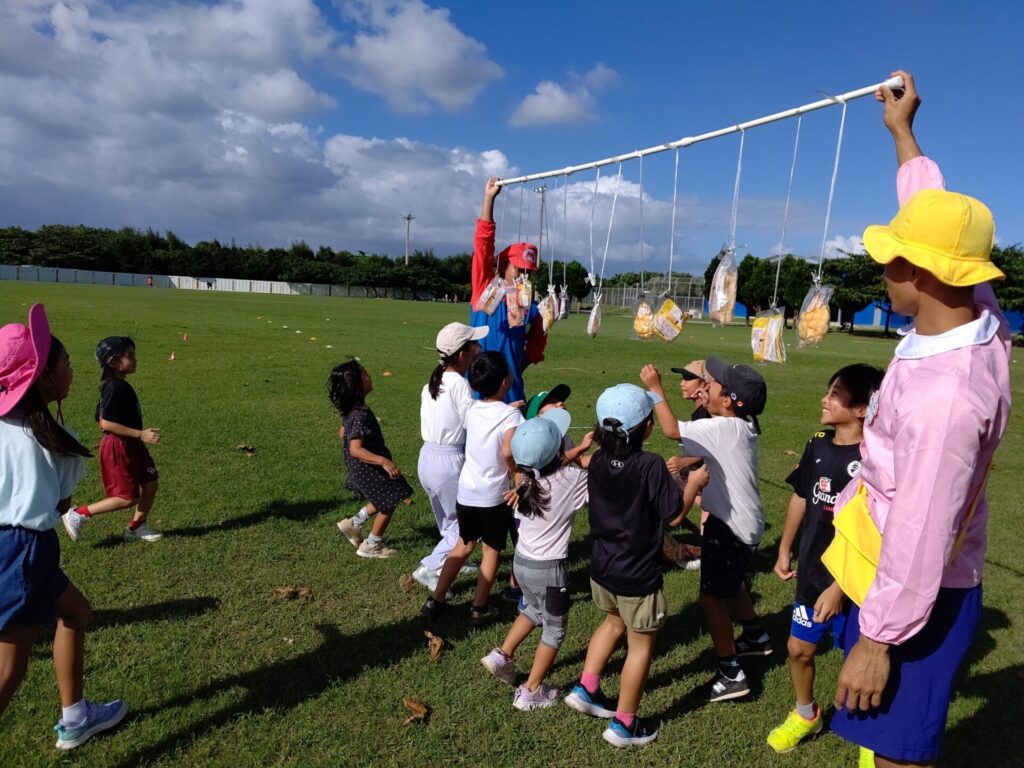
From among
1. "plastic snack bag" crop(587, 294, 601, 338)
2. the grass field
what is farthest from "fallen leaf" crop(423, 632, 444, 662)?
"plastic snack bag" crop(587, 294, 601, 338)

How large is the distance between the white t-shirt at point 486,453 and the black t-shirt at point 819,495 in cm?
159

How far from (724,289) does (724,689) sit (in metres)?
2.46

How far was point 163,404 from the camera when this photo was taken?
9930 millimetres

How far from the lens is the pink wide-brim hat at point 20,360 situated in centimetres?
266

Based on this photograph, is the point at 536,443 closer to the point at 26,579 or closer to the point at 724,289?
the point at 724,289

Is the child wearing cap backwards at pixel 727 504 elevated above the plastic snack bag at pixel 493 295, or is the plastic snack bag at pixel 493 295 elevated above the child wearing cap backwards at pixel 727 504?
the plastic snack bag at pixel 493 295

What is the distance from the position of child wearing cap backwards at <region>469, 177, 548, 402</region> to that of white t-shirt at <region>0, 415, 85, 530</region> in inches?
107

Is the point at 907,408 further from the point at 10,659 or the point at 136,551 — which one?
the point at 136,551

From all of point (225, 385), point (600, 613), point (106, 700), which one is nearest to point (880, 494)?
point (600, 613)

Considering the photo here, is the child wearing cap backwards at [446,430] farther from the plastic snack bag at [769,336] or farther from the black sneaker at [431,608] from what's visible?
the plastic snack bag at [769,336]

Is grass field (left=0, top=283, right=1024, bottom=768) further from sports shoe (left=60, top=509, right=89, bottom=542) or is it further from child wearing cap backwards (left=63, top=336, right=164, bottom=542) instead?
child wearing cap backwards (left=63, top=336, right=164, bottom=542)

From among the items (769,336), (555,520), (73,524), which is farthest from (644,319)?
(73,524)

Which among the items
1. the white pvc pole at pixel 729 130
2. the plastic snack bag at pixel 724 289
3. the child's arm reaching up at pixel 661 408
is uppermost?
the white pvc pole at pixel 729 130

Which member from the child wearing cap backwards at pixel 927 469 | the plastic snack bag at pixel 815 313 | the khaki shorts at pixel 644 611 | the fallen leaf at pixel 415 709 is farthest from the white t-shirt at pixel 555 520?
the plastic snack bag at pixel 815 313
